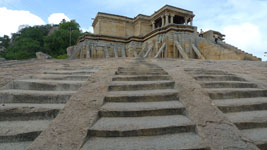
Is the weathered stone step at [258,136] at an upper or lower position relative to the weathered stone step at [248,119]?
lower

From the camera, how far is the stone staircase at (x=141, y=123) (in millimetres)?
1325

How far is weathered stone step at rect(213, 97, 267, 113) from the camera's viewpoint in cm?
194

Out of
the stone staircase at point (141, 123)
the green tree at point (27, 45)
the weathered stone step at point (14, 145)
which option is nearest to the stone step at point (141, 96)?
the stone staircase at point (141, 123)

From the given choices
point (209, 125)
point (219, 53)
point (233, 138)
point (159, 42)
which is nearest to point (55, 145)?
point (209, 125)

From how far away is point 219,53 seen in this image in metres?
7.94

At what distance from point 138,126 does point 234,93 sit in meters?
1.80

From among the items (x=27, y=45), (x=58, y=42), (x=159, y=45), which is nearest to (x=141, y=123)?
(x=159, y=45)

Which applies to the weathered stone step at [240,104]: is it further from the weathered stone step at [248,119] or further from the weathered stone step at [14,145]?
the weathered stone step at [14,145]

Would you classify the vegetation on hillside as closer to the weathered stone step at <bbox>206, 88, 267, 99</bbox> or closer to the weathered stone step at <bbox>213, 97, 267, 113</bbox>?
the weathered stone step at <bbox>206, 88, 267, 99</bbox>

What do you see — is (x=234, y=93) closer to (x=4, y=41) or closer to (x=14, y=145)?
(x=14, y=145)

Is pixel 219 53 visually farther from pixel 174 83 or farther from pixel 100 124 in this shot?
pixel 100 124

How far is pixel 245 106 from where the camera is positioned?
2.01 metres

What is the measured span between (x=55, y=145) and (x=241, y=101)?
2.52 meters

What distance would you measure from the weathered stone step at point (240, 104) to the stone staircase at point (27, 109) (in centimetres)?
216
